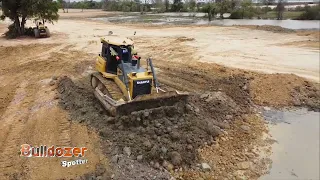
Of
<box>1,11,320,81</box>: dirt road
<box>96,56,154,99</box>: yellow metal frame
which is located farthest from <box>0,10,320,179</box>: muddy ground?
<box>1,11,320,81</box>: dirt road

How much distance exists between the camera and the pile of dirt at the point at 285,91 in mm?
10234

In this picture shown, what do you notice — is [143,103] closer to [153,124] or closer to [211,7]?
[153,124]

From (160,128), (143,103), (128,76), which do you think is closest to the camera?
(160,128)

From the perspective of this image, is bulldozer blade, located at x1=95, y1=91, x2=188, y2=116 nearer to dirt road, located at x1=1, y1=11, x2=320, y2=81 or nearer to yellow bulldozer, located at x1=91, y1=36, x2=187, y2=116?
yellow bulldozer, located at x1=91, y1=36, x2=187, y2=116

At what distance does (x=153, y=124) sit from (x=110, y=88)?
159 cm

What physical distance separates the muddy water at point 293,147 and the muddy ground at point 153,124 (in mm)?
293

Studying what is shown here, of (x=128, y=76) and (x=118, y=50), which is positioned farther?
(x=118, y=50)

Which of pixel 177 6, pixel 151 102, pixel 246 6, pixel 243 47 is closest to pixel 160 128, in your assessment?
pixel 151 102

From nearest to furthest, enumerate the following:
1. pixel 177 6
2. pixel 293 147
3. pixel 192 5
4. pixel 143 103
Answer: pixel 293 147 → pixel 143 103 → pixel 192 5 → pixel 177 6

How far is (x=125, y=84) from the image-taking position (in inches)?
303

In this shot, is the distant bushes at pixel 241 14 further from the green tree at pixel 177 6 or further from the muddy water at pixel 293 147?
the muddy water at pixel 293 147

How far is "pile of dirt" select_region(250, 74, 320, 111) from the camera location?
1023 centimetres

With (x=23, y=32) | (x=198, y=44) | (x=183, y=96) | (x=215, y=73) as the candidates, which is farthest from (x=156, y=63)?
(x=23, y=32)

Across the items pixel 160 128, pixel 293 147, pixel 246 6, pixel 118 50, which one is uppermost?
Result: pixel 246 6
